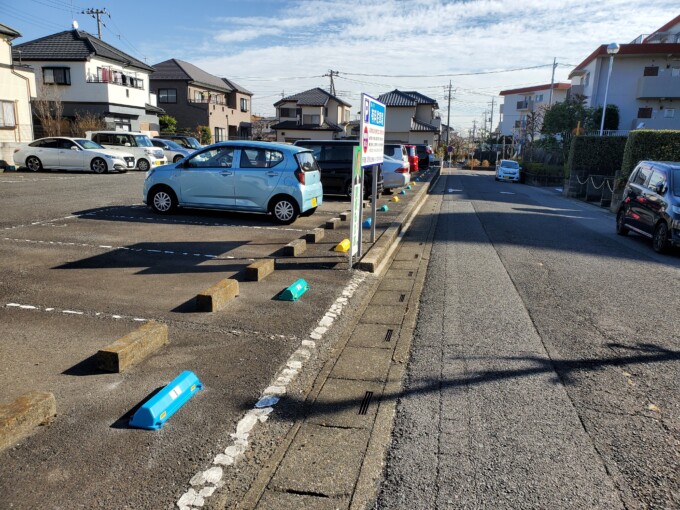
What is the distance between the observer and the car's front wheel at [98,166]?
21.8 meters

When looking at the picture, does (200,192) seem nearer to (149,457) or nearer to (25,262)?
(25,262)

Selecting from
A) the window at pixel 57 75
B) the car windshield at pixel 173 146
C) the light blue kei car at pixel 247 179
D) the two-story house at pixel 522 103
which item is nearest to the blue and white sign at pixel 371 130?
the light blue kei car at pixel 247 179

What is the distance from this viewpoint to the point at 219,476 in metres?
2.78

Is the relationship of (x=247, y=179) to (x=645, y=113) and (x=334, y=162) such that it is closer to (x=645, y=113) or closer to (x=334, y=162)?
(x=334, y=162)

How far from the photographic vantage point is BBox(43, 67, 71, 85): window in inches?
1288

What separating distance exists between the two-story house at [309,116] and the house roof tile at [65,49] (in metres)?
19.3

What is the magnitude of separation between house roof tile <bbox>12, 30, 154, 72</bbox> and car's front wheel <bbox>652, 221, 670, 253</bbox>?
33.3 m

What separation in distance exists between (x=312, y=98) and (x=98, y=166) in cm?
3525

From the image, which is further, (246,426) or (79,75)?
(79,75)

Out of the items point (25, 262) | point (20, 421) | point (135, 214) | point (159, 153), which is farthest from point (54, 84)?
point (20, 421)

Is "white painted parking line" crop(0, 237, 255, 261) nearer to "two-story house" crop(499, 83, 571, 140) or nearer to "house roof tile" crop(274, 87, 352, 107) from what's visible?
"house roof tile" crop(274, 87, 352, 107)

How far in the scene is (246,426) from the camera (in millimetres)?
3266

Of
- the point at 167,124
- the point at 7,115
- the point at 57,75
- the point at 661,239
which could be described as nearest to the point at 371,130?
the point at 661,239

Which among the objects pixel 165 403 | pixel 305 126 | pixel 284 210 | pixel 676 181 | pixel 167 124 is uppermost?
pixel 305 126
